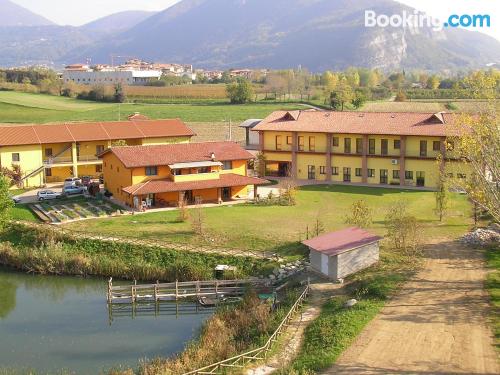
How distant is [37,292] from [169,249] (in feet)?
22.5

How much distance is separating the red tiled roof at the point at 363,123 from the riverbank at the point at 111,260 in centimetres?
2284

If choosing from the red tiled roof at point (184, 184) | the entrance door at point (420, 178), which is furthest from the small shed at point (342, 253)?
the entrance door at point (420, 178)

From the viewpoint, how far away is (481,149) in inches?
1008

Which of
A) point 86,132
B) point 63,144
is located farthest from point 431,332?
point 86,132

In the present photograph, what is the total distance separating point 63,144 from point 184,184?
15.0m

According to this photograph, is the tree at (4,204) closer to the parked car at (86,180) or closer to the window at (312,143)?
the parked car at (86,180)

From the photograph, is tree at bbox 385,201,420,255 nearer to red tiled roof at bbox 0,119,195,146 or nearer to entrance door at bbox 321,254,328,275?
entrance door at bbox 321,254,328,275

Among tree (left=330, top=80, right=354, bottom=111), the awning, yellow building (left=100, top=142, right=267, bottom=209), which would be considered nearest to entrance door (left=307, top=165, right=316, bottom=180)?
yellow building (left=100, top=142, right=267, bottom=209)

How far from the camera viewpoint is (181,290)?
30984mm

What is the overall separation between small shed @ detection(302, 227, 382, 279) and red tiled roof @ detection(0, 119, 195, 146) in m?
29.6

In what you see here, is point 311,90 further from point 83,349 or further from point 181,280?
point 83,349

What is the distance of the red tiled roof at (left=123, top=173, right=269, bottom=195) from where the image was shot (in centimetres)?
4331

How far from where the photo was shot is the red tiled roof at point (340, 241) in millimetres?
29766

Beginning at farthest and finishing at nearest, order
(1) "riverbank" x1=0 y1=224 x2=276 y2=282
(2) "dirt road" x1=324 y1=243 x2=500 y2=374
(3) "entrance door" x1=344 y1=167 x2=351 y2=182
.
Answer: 1. (3) "entrance door" x1=344 y1=167 x2=351 y2=182
2. (1) "riverbank" x1=0 y1=224 x2=276 y2=282
3. (2) "dirt road" x1=324 y1=243 x2=500 y2=374
